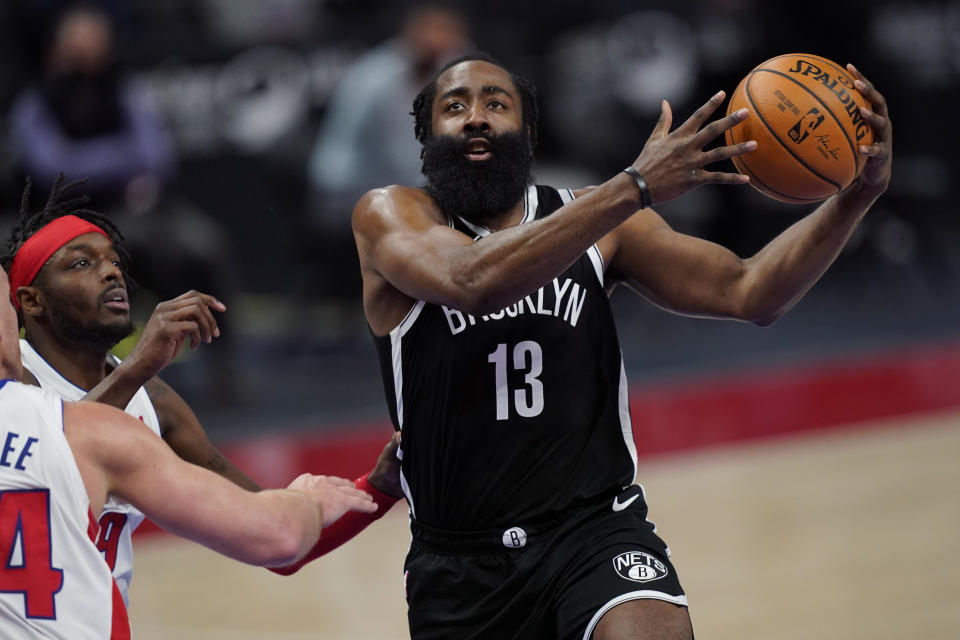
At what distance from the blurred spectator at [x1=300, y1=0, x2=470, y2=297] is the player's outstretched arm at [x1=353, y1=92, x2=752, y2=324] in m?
5.81

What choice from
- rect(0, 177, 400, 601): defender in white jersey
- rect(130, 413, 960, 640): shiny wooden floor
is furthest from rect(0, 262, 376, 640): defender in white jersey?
rect(130, 413, 960, 640): shiny wooden floor

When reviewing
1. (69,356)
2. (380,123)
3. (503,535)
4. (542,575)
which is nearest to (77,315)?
(69,356)

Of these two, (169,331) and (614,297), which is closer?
(169,331)

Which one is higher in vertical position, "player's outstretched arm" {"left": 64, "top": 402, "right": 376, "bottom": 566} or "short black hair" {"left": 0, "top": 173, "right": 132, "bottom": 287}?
"short black hair" {"left": 0, "top": 173, "right": 132, "bottom": 287}

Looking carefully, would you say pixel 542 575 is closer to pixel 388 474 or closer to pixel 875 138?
pixel 388 474

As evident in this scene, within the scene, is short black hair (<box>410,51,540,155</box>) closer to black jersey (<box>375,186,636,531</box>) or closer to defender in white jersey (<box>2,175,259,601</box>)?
black jersey (<box>375,186,636,531</box>)

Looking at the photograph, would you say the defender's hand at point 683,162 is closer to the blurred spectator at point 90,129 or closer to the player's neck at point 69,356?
the player's neck at point 69,356

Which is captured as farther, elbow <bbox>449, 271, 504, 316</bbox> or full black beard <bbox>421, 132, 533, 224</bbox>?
full black beard <bbox>421, 132, 533, 224</bbox>

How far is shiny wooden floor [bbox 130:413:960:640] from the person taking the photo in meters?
6.93

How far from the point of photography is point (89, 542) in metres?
3.15

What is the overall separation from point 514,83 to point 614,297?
917 cm

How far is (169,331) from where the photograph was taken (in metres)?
3.86

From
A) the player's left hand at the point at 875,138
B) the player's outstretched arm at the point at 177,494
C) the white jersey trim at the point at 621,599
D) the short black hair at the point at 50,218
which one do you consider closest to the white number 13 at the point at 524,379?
the white jersey trim at the point at 621,599

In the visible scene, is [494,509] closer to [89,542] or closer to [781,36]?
[89,542]
